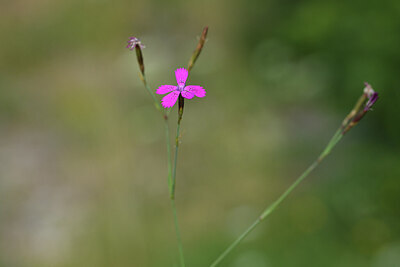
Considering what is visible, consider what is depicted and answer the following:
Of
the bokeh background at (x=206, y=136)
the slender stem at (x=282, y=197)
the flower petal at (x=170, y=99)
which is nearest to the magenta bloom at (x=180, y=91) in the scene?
the flower petal at (x=170, y=99)

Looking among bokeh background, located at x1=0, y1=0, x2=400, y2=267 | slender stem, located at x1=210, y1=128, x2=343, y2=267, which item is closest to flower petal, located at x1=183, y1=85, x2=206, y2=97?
slender stem, located at x1=210, y1=128, x2=343, y2=267

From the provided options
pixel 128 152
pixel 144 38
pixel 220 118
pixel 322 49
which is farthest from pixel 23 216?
pixel 322 49

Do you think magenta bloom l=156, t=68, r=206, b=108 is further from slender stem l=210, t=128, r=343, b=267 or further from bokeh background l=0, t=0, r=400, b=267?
bokeh background l=0, t=0, r=400, b=267

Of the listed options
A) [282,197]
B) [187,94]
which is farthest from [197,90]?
[282,197]

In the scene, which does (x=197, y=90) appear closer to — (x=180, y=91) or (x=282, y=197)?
(x=180, y=91)

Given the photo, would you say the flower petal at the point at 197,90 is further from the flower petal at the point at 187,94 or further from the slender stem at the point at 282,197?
the slender stem at the point at 282,197

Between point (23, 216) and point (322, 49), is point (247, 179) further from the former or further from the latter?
point (23, 216)
